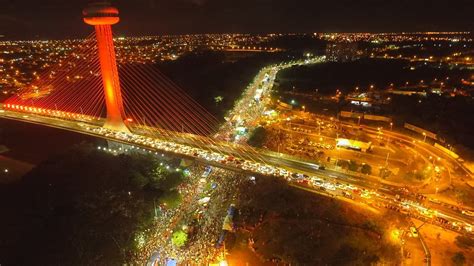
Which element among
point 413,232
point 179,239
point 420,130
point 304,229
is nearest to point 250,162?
point 304,229

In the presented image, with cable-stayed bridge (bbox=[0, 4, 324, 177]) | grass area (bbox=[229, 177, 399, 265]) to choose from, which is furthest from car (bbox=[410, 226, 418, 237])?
cable-stayed bridge (bbox=[0, 4, 324, 177])

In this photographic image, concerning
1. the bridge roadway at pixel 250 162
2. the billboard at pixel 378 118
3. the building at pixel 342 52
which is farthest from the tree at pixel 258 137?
the building at pixel 342 52

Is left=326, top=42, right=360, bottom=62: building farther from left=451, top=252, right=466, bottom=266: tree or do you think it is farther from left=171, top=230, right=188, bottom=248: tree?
left=171, top=230, right=188, bottom=248: tree

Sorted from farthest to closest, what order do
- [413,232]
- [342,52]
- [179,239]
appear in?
[342,52]
[179,239]
[413,232]

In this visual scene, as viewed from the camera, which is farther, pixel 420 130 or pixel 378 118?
pixel 378 118

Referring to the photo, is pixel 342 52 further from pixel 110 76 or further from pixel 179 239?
pixel 179 239

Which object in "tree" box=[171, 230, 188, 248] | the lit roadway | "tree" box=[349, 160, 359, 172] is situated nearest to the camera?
"tree" box=[171, 230, 188, 248]

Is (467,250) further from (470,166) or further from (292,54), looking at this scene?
(292,54)
